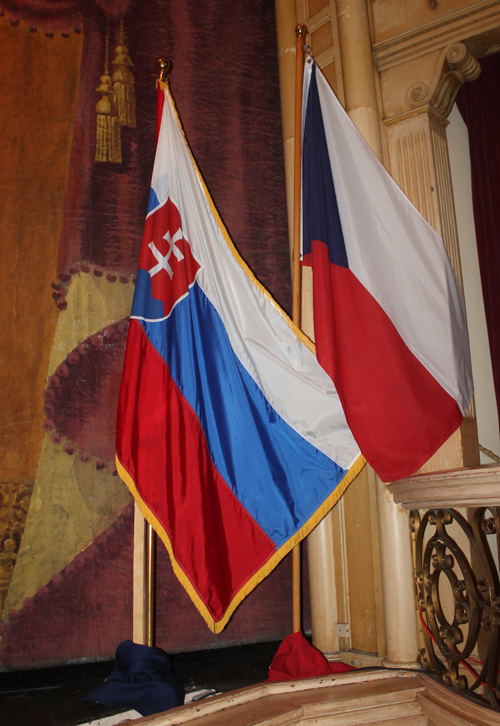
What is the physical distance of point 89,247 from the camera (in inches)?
111

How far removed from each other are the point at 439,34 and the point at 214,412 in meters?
2.05

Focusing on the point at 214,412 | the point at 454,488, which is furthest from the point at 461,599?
the point at 214,412

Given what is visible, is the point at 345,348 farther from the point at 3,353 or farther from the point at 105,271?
the point at 3,353

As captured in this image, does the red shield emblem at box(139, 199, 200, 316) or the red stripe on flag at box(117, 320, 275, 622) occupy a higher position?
the red shield emblem at box(139, 199, 200, 316)

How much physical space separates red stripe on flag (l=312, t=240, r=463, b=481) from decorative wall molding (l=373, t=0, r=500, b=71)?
48.8 inches

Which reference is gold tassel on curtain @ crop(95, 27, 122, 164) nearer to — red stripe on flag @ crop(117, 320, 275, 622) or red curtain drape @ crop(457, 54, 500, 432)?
red stripe on flag @ crop(117, 320, 275, 622)

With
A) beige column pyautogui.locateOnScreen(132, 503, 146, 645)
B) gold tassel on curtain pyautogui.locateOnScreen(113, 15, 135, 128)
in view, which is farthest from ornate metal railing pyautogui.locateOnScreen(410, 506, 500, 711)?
gold tassel on curtain pyautogui.locateOnScreen(113, 15, 135, 128)

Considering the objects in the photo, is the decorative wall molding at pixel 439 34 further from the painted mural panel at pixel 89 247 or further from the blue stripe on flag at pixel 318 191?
the painted mural panel at pixel 89 247

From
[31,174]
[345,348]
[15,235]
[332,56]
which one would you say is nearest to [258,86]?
[332,56]

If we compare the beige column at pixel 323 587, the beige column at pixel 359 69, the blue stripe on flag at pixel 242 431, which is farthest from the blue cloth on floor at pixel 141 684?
the beige column at pixel 359 69

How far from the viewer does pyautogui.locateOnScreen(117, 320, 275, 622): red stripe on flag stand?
2004mm

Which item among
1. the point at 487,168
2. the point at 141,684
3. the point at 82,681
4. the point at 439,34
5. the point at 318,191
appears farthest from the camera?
the point at 487,168

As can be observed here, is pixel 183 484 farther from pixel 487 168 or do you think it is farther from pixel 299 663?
pixel 487 168

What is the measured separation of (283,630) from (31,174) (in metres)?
2.63
